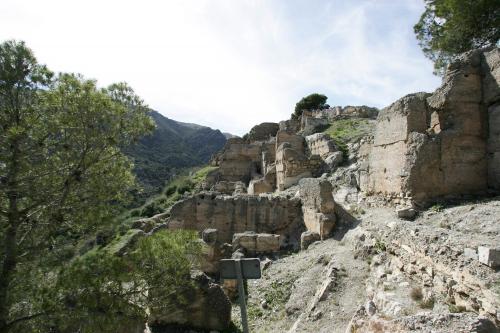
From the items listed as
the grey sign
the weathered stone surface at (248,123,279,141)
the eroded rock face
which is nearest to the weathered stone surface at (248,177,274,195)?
the eroded rock face

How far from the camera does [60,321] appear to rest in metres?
6.01

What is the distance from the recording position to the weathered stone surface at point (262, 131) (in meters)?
50.3

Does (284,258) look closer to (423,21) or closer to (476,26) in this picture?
(476,26)

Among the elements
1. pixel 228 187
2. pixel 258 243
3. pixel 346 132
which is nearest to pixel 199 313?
pixel 258 243

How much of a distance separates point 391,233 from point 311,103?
184 feet

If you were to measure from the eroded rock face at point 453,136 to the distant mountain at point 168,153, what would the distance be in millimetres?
50306

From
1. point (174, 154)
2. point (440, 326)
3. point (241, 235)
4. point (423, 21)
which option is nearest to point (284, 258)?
point (241, 235)

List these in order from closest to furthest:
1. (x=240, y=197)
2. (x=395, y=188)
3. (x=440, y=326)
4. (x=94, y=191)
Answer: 1. (x=440, y=326)
2. (x=94, y=191)
3. (x=395, y=188)
4. (x=240, y=197)

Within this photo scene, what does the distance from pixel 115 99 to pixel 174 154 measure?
336 feet

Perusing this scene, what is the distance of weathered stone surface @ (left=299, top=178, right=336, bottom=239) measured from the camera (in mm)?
13780

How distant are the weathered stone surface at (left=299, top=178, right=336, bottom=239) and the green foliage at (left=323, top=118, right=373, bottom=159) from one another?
30.2 ft

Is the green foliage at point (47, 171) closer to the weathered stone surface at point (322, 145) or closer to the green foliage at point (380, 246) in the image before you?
the green foliage at point (380, 246)

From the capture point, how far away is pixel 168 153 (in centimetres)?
10788

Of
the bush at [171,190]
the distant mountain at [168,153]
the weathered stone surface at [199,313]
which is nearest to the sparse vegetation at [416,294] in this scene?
the weathered stone surface at [199,313]
